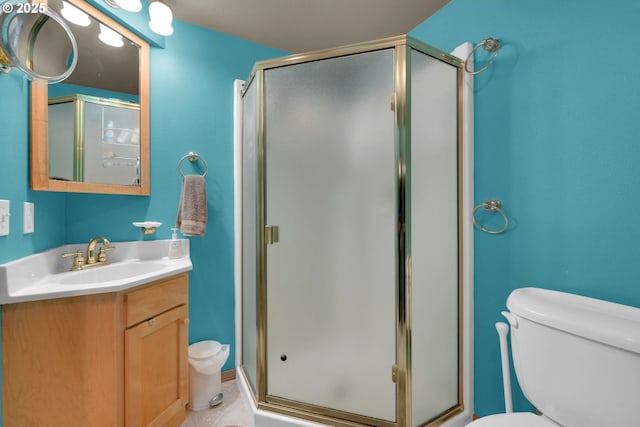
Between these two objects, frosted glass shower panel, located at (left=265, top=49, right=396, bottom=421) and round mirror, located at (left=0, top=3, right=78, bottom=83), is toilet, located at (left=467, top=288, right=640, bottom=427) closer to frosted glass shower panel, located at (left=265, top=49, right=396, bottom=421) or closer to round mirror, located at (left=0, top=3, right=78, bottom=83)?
frosted glass shower panel, located at (left=265, top=49, right=396, bottom=421)

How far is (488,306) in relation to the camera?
4.61ft

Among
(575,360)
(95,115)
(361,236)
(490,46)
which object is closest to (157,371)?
(361,236)

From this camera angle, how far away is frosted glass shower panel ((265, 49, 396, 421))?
1298mm

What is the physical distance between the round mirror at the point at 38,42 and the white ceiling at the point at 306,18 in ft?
2.41

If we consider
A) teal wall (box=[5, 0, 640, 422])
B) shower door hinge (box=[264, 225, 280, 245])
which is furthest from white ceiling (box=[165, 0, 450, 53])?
shower door hinge (box=[264, 225, 280, 245])

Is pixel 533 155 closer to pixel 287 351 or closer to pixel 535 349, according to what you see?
pixel 535 349

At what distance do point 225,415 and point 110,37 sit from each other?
222 cm

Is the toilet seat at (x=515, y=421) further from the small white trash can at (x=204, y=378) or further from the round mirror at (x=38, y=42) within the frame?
the round mirror at (x=38, y=42)

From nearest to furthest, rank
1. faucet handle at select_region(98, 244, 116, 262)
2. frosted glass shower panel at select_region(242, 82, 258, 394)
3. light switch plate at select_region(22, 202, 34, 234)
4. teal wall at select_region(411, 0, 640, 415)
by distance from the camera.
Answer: teal wall at select_region(411, 0, 640, 415), light switch plate at select_region(22, 202, 34, 234), faucet handle at select_region(98, 244, 116, 262), frosted glass shower panel at select_region(242, 82, 258, 394)

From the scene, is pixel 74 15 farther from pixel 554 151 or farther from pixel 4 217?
pixel 554 151

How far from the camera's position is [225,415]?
1.54m

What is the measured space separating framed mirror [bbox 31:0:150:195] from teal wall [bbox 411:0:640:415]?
1898 millimetres

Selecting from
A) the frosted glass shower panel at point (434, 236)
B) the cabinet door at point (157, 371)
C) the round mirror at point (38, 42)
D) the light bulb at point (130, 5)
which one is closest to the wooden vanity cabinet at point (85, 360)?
the cabinet door at point (157, 371)

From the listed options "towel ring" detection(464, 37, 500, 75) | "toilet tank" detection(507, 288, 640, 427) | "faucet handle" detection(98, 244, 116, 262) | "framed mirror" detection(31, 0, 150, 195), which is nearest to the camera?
"toilet tank" detection(507, 288, 640, 427)
